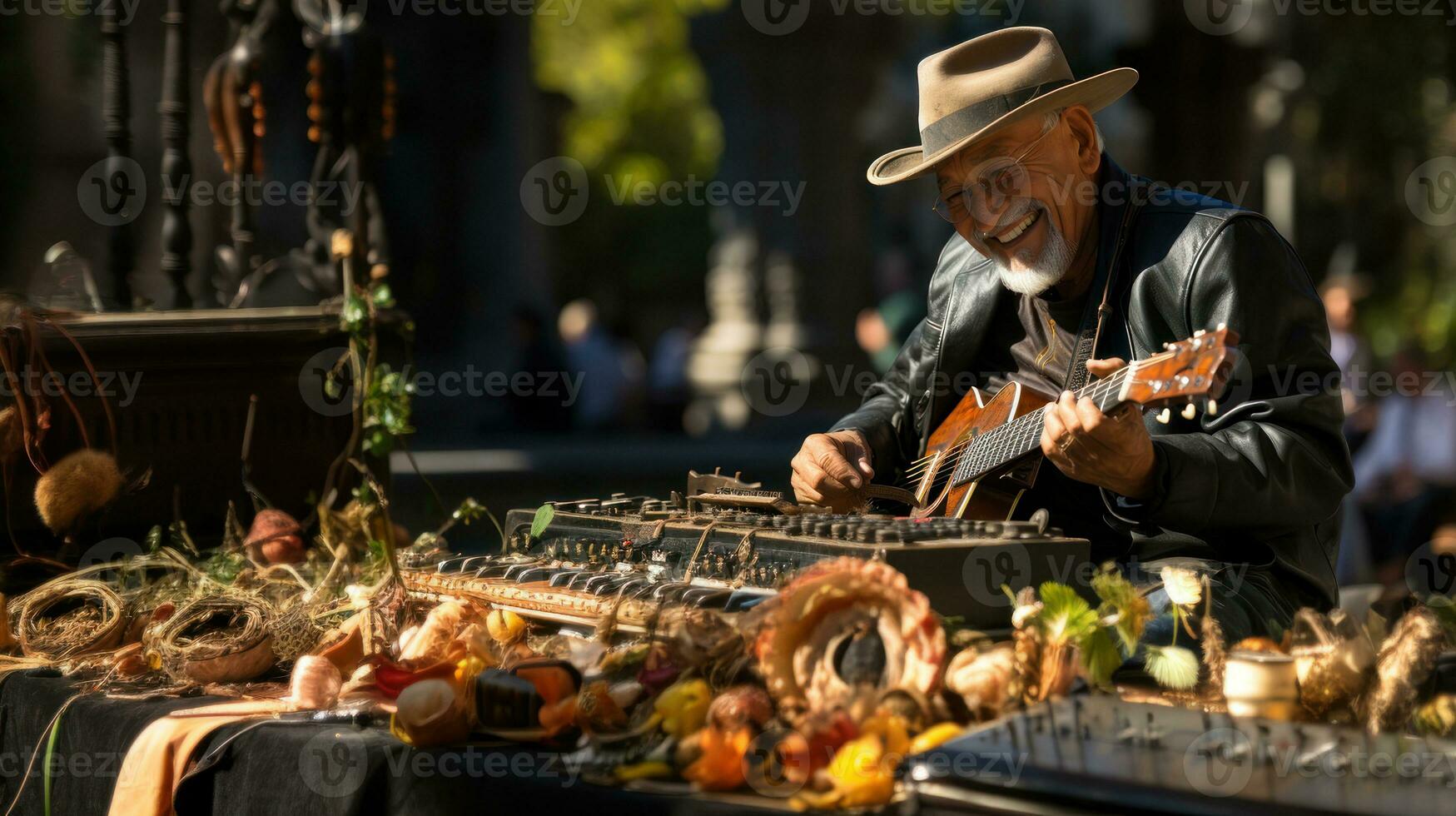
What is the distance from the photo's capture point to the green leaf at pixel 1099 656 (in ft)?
7.01

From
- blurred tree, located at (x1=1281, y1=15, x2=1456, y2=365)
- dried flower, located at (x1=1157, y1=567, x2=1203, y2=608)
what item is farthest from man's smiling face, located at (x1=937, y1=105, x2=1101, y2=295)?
blurred tree, located at (x1=1281, y1=15, x2=1456, y2=365)

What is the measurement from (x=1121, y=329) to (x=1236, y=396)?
33 cm

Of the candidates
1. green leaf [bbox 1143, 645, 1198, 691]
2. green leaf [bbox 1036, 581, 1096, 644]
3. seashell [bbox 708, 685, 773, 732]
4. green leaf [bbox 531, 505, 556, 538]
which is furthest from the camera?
green leaf [bbox 531, 505, 556, 538]

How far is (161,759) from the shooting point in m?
2.45

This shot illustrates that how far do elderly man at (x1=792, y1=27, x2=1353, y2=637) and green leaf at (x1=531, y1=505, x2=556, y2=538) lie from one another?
61 centimetres

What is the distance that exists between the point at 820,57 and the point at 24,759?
14010mm

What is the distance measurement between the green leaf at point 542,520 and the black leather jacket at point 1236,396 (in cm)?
108

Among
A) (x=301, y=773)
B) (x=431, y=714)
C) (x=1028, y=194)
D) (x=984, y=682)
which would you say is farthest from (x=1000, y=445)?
(x=301, y=773)

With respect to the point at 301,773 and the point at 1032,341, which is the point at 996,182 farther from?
the point at 301,773

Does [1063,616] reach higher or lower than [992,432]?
lower

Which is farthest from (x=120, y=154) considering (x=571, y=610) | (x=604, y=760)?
(x=604, y=760)

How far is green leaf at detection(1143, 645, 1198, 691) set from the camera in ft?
7.25

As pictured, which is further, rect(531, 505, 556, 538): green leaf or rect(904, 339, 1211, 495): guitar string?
rect(531, 505, 556, 538): green leaf

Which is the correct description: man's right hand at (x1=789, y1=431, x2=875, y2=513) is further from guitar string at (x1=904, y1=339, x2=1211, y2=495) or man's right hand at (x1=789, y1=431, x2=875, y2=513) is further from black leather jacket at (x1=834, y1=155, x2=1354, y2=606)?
black leather jacket at (x1=834, y1=155, x2=1354, y2=606)
